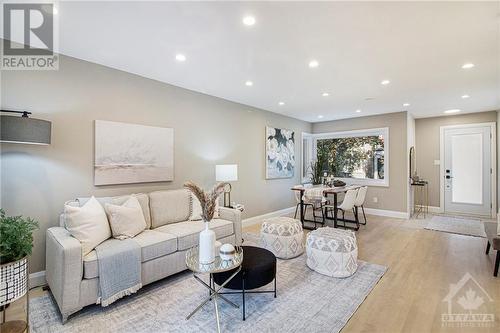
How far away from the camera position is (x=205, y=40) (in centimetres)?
258

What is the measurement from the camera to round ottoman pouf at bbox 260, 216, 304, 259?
3432 mm

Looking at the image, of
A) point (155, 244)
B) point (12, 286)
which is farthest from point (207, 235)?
point (12, 286)

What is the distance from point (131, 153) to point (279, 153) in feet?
11.9

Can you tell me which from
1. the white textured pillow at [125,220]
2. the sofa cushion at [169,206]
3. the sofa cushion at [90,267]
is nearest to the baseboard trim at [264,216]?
the sofa cushion at [169,206]

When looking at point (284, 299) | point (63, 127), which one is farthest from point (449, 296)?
point (63, 127)

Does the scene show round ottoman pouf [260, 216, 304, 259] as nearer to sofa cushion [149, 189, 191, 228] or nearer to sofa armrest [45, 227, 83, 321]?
sofa cushion [149, 189, 191, 228]

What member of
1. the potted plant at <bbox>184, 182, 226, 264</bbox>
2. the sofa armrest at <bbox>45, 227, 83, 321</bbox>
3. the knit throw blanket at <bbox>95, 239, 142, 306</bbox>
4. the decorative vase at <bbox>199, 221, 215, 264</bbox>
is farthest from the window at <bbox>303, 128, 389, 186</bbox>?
the sofa armrest at <bbox>45, 227, 83, 321</bbox>

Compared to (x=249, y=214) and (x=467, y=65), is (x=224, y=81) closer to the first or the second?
(x=249, y=214)

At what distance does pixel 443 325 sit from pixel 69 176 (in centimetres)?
404

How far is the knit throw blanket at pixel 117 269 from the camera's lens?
2.24 m

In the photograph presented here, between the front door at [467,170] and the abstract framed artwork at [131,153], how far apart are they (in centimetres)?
694

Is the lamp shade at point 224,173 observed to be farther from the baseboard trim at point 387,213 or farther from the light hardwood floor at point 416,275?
the baseboard trim at point 387,213

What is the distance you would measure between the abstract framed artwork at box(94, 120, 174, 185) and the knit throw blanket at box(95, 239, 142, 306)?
42.7 inches

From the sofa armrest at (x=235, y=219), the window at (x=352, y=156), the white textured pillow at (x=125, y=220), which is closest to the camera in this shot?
the white textured pillow at (x=125, y=220)
